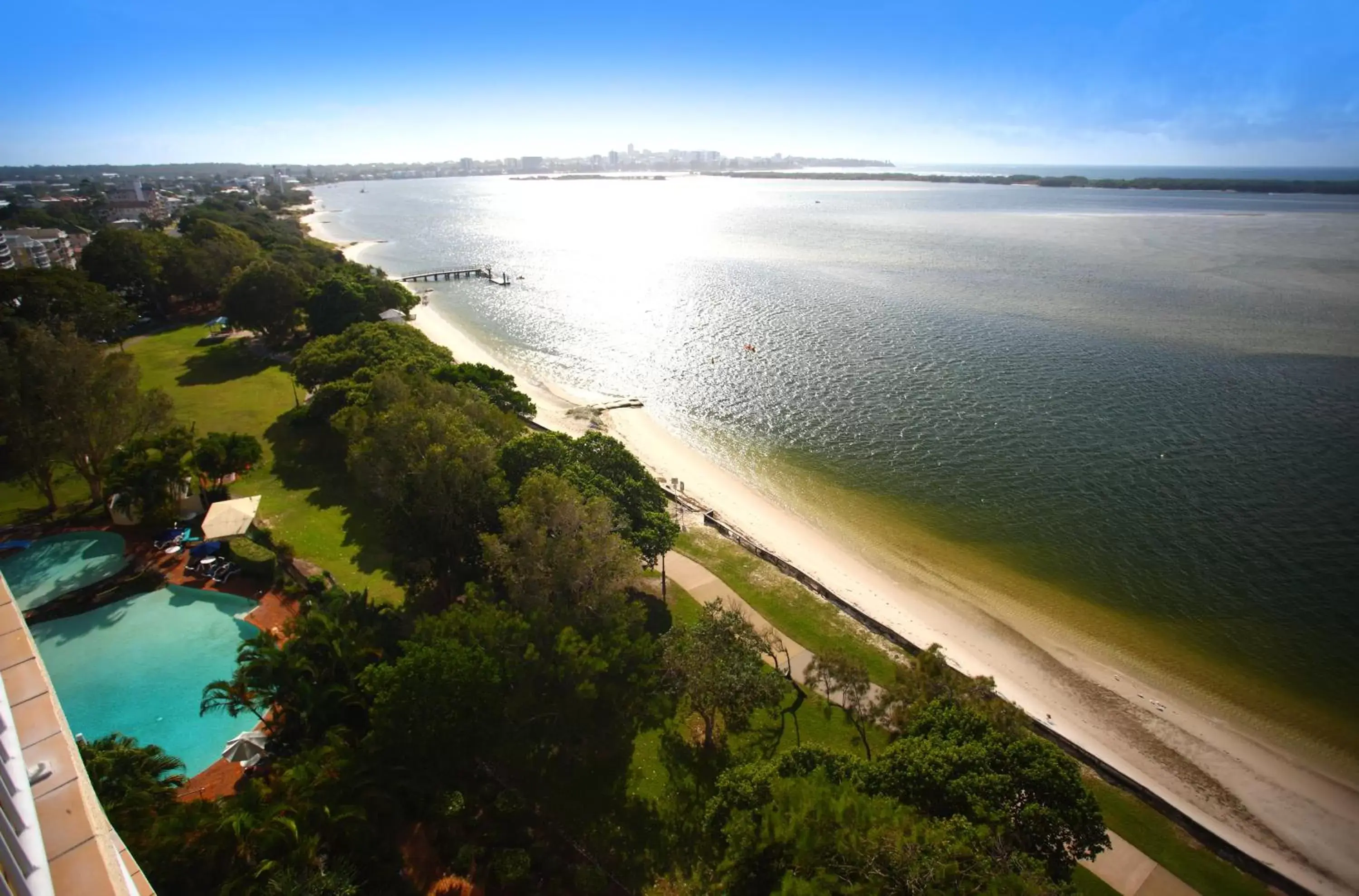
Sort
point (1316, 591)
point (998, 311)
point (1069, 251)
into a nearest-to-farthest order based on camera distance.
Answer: point (1316, 591) → point (998, 311) → point (1069, 251)

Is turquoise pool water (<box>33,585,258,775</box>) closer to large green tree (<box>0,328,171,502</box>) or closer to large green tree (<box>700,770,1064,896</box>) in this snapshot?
large green tree (<box>0,328,171,502</box>)

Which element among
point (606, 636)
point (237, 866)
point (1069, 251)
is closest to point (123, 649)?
point (237, 866)

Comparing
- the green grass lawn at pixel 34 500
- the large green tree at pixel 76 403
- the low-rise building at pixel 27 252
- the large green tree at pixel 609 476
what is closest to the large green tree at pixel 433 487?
the large green tree at pixel 609 476

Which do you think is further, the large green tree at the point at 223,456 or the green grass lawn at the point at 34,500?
the large green tree at the point at 223,456

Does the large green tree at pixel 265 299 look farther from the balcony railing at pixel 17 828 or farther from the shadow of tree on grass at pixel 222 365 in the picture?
the balcony railing at pixel 17 828

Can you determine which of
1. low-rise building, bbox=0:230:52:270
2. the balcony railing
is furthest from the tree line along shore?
low-rise building, bbox=0:230:52:270

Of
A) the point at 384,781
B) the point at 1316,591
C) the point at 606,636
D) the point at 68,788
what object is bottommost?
the point at 1316,591

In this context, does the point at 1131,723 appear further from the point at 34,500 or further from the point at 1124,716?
the point at 34,500

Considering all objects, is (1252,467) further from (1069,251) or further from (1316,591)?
(1069,251)
